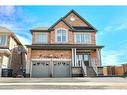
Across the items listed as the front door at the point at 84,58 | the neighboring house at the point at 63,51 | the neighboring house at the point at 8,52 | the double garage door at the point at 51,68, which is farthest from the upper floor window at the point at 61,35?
the neighboring house at the point at 8,52

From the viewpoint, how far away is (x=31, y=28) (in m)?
18.5

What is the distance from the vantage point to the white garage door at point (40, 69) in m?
16.4

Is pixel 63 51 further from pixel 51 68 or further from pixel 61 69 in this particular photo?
pixel 51 68

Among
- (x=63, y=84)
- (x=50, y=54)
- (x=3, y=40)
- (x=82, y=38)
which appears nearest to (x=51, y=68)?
(x=50, y=54)

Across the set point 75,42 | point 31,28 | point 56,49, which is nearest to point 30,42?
point 31,28

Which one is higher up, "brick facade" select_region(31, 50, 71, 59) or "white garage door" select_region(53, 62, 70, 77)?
"brick facade" select_region(31, 50, 71, 59)

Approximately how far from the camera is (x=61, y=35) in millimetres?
18000

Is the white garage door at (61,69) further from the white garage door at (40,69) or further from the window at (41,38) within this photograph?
the window at (41,38)

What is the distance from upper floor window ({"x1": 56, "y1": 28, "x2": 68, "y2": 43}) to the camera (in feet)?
58.5

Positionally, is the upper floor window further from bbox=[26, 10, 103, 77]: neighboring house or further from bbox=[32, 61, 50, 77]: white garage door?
bbox=[32, 61, 50, 77]: white garage door

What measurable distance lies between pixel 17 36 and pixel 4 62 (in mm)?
4179

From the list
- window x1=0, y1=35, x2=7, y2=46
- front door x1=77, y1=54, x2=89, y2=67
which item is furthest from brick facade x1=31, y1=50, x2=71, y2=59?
window x1=0, y1=35, x2=7, y2=46

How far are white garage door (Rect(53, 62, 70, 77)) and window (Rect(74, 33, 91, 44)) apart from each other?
2564 millimetres
